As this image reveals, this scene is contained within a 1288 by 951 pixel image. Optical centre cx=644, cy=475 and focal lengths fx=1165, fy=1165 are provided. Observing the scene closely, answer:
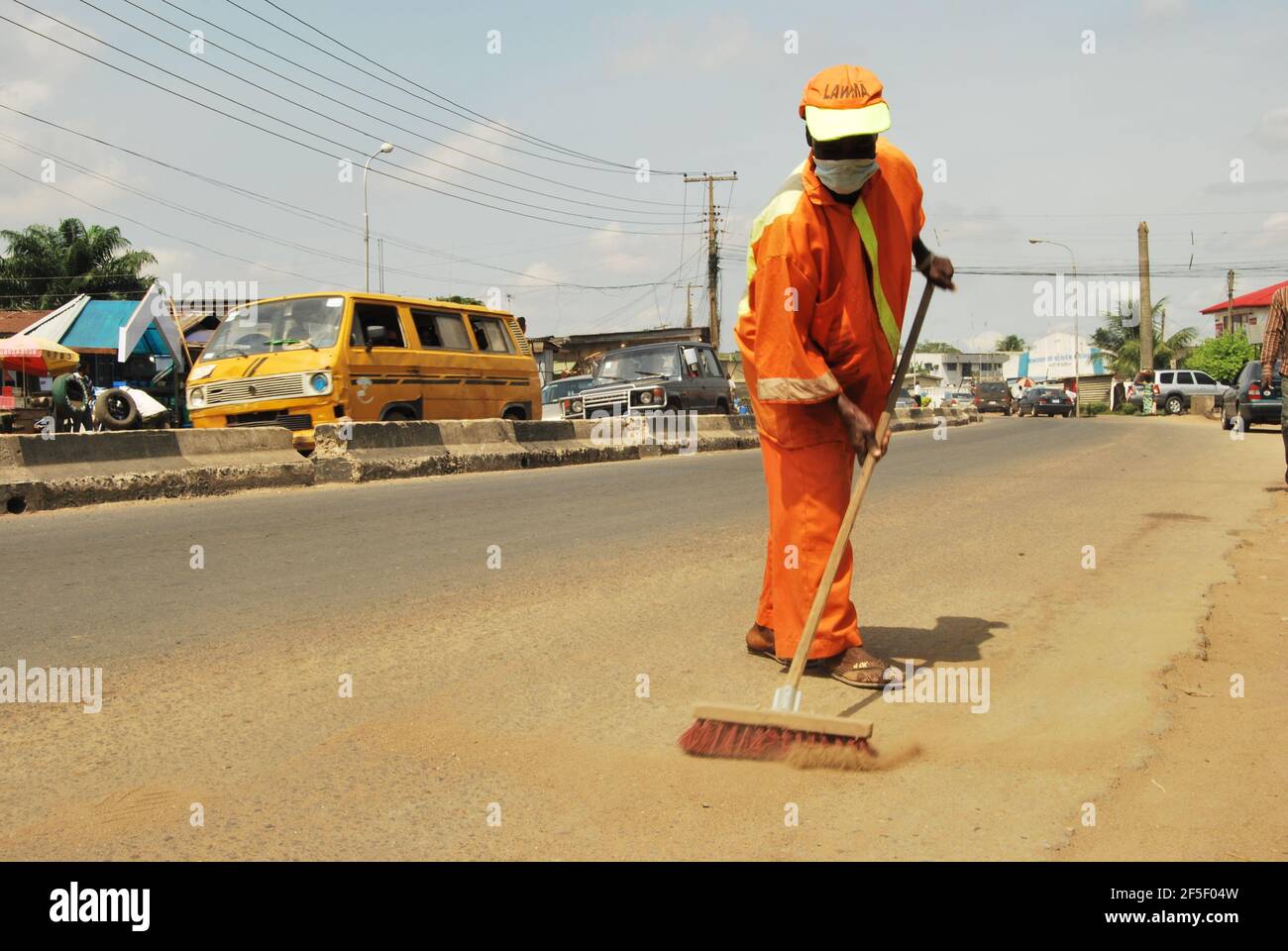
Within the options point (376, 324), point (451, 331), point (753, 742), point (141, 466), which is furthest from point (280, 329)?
point (753, 742)

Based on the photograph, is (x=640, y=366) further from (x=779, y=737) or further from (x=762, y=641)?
(x=779, y=737)

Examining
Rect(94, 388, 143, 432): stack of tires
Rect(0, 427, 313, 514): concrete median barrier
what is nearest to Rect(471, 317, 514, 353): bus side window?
Rect(0, 427, 313, 514): concrete median barrier

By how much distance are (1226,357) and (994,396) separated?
34.7 ft

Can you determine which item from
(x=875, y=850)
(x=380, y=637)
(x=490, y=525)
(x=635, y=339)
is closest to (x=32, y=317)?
(x=635, y=339)

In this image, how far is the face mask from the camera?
3.85 metres

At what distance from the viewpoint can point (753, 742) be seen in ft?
10.9

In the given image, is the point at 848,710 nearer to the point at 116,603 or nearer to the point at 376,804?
the point at 376,804

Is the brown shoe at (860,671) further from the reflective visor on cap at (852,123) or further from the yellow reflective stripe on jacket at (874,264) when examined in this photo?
the reflective visor on cap at (852,123)

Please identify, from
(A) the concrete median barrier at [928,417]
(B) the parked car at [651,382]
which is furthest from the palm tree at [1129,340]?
(B) the parked car at [651,382]

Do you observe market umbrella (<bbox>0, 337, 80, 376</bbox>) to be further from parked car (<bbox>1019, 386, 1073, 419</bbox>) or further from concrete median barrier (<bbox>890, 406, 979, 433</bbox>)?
parked car (<bbox>1019, 386, 1073, 419</bbox>)

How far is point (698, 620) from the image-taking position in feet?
16.9

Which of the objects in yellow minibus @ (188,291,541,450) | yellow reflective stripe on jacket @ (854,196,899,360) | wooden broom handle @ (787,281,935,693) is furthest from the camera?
yellow minibus @ (188,291,541,450)

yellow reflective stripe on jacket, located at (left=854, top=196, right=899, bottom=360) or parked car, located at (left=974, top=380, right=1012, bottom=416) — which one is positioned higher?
parked car, located at (left=974, top=380, right=1012, bottom=416)

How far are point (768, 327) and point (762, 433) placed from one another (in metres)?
0.45
